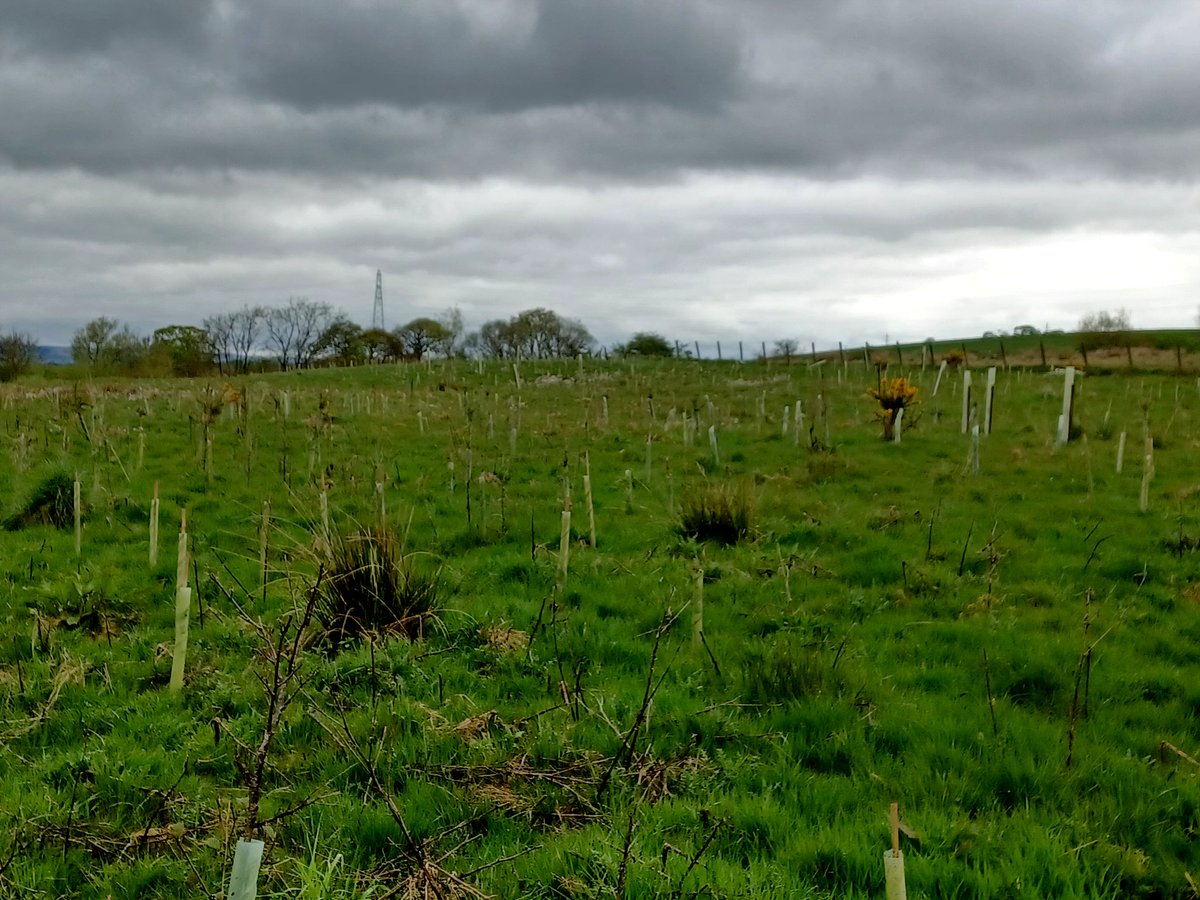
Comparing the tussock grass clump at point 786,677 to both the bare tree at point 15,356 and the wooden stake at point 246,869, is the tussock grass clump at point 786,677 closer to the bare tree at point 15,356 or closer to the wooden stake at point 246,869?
the wooden stake at point 246,869

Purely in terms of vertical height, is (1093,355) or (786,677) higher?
(1093,355)

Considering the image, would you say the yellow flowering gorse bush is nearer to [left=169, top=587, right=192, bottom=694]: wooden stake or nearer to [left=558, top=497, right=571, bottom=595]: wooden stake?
[left=558, top=497, right=571, bottom=595]: wooden stake

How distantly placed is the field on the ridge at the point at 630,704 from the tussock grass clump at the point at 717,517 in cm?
30

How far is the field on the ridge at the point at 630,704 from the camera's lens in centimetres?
321

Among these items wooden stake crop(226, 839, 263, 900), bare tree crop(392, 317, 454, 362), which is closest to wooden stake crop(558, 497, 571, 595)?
wooden stake crop(226, 839, 263, 900)

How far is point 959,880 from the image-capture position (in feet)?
10.1

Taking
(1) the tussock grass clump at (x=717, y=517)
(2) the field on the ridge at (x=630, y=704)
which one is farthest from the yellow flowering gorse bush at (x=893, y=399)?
(1) the tussock grass clump at (x=717, y=517)

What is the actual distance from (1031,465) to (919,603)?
7639 millimetres

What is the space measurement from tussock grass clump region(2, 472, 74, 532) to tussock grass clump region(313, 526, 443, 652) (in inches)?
215

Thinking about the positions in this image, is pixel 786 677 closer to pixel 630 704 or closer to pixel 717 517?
pixel 630 704

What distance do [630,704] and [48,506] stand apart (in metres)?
8.38

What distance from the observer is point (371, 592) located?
574cm

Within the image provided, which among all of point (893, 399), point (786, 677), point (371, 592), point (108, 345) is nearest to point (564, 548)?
point (371, 592)

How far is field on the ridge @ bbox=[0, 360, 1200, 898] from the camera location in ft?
10.5
